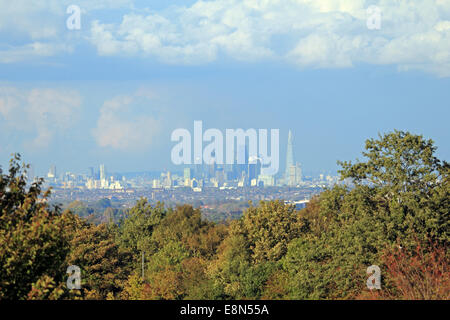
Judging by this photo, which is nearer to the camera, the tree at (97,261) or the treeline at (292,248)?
the treeline at (292,248)

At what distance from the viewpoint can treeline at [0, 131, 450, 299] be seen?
14586 mm

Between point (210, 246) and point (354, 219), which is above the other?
point (354, 219)

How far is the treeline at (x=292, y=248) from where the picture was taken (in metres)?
14.6

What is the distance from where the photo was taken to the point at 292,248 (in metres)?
40.2

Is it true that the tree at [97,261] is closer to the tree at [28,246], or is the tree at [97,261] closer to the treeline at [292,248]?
the treeline at [292,248]

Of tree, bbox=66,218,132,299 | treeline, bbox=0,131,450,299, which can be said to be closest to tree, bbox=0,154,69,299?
treeline, bbox=0,131,450,299

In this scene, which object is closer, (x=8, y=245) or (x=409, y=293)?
(x=8, y=245)

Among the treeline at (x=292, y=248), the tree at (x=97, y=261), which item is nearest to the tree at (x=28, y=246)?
the treeline at (x=292, y=248)

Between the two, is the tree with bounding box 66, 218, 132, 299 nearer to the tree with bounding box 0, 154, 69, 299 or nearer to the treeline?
the treeline
